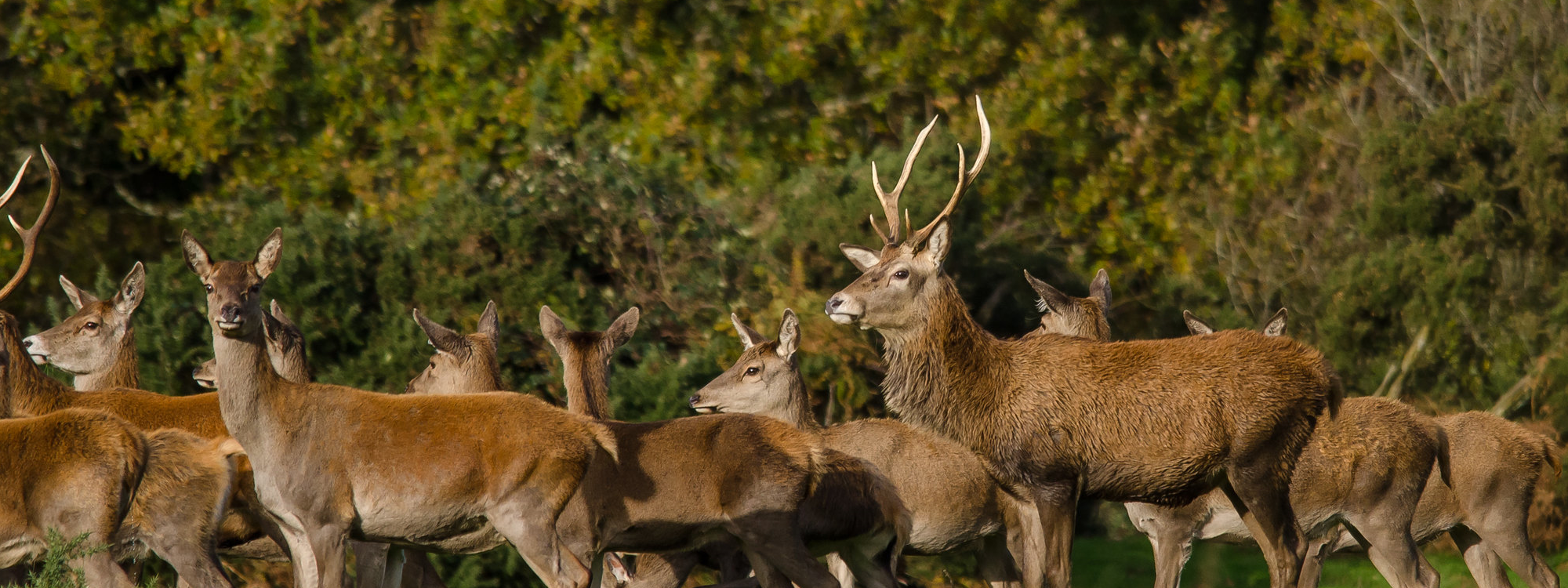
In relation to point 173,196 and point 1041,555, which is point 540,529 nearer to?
point 1041,555

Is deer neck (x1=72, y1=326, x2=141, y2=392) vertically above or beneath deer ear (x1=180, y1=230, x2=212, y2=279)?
beneath

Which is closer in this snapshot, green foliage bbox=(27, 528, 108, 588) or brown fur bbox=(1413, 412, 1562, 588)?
green foliage bbox=(27, 528, 108, 588)

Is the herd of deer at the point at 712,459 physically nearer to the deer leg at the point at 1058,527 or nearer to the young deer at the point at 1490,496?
the deer leg at the point at 1058,527

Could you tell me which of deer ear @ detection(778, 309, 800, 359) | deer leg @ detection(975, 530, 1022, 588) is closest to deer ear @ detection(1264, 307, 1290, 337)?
deer leg @ detection(975, 530, 1022, 588)

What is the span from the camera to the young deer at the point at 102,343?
10789 mm

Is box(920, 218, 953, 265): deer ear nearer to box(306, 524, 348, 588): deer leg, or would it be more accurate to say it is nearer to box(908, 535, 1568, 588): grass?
box(306, 524, 348, 588): deer leg

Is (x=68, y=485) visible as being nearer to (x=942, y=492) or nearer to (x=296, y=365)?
(x=296, y=365)

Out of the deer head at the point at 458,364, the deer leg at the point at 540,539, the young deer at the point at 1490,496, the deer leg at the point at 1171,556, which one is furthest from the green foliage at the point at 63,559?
the young deer at the point at 1490,496

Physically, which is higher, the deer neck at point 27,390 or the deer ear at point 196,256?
the deer ear at point 196,256

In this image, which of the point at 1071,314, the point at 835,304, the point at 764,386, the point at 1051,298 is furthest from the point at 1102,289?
the point at 835,304

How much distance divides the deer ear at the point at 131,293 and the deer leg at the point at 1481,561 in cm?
822

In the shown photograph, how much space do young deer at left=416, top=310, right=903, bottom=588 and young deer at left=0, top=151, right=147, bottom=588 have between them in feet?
6.79

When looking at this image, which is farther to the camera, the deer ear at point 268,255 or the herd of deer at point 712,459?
the deer ear at point 268,255

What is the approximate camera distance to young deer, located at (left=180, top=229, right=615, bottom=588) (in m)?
7.88
